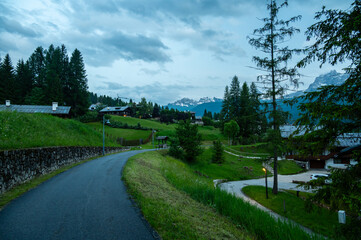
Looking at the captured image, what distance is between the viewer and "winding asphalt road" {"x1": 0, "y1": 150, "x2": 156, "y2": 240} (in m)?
5.55

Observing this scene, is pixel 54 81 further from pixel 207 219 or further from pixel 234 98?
pixel 207 219

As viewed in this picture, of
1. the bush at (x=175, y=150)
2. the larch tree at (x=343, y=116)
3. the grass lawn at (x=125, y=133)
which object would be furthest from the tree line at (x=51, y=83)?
the larch tree at (x=343, y=116)

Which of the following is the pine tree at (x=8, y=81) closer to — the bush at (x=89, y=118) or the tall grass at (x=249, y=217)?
the bush at (x=89, y=118)

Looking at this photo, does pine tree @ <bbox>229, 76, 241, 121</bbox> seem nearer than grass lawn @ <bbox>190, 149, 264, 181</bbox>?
No

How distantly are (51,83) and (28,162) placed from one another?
61836 millimetres

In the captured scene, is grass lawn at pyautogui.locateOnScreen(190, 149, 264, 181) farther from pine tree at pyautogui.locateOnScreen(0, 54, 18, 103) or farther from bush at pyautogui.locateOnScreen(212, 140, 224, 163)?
pine tree at pyautogui.locateOnScreen(0, 54, 18, 103)

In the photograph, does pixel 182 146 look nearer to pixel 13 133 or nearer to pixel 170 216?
pixel 13 133

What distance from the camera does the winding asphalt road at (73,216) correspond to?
555 cm

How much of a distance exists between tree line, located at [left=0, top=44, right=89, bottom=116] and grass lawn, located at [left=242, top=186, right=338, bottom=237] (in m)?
61.2

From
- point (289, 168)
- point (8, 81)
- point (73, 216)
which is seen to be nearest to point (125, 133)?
point (8, 81)

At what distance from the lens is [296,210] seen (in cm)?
1908

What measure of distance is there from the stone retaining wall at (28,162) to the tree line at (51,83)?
167 feet

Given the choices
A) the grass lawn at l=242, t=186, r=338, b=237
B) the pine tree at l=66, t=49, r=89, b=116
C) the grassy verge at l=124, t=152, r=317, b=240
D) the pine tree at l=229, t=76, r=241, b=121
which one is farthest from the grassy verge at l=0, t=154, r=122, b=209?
the pine tree at l=229, t=76, r=241, b=121

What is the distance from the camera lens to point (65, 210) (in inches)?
287
